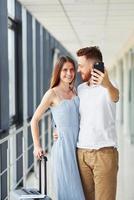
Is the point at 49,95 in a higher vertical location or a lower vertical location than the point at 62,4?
lower

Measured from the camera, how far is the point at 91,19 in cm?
497

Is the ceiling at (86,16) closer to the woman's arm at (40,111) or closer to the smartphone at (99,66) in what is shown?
the woman's arm at (40,111)

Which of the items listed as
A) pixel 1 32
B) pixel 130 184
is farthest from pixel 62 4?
pixel 130 184

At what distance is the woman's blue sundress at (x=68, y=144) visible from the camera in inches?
73.0

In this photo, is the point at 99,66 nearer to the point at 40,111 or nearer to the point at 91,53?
the point at 91,53

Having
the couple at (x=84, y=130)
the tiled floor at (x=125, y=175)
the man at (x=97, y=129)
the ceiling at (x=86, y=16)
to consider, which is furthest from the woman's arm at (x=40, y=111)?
the ceiling at (x=86, y=16)

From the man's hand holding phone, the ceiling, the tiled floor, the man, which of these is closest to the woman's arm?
the man

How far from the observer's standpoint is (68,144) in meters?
1.87

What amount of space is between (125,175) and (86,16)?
5.83 feet

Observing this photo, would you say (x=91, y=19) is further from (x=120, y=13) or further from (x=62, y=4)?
(x=62, y=4)

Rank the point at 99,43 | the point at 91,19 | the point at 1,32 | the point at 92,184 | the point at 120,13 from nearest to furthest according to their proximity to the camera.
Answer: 1. the point at 92,184
2. the point at 1,32
3. the point at 120,13
4. the point at 91,19
5. the point at 99,43

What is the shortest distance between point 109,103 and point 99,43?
20.2 ft

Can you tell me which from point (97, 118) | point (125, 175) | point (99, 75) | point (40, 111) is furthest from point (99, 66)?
point (125, 175)

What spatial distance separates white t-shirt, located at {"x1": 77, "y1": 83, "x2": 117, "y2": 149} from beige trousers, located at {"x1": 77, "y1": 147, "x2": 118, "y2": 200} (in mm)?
32
